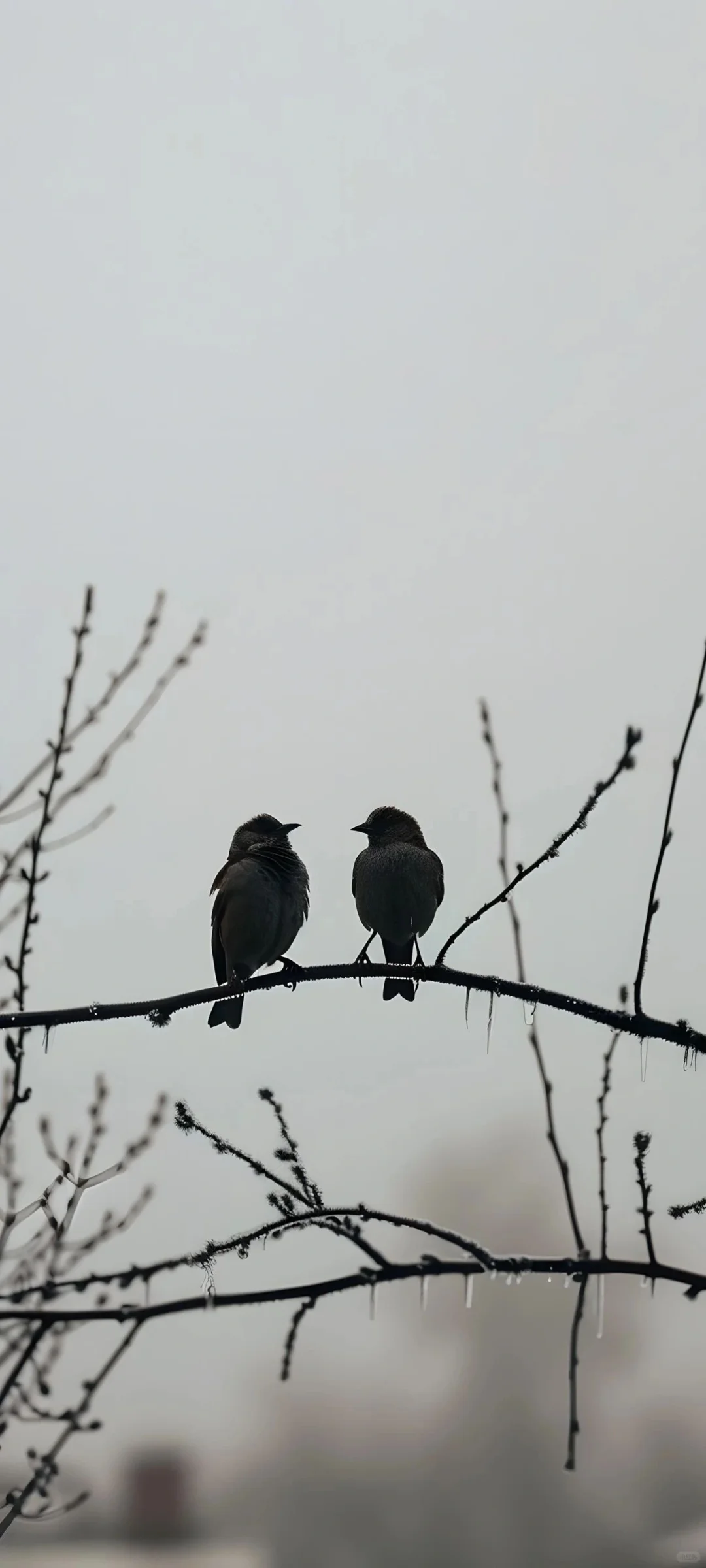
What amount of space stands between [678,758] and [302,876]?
3699mm

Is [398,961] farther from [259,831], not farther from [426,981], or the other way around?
[426,981]

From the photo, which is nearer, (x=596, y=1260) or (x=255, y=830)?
(x=596, y=1260)

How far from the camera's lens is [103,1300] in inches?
126

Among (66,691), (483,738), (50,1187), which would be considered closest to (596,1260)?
(483,738)

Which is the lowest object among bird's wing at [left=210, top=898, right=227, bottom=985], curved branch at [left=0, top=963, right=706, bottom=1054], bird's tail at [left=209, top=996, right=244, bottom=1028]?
curved branch at [left=0, top=963, right=706, bottom=1054]

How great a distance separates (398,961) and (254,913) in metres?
1.06

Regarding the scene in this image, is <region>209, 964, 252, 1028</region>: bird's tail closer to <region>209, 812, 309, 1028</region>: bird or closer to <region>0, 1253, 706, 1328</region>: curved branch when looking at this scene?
<region>209, 812, 309, 1028</region>: bird

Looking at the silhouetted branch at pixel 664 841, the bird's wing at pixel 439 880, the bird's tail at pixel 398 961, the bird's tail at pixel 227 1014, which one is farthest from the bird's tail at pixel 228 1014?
the silhouetted branch at pixel 664 841

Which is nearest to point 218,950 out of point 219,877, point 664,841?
point 219,877

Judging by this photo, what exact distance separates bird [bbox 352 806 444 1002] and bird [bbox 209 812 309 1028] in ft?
1.09

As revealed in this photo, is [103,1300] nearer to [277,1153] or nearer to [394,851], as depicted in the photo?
[277,1153]

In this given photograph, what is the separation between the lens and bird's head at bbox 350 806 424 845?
6.37 m

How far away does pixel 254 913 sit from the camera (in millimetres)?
5605

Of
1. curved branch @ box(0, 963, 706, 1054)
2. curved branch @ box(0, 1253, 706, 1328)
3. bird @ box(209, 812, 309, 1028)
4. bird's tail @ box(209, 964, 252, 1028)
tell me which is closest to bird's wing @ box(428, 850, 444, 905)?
bird @ box(209, 812, 309, 1028)
